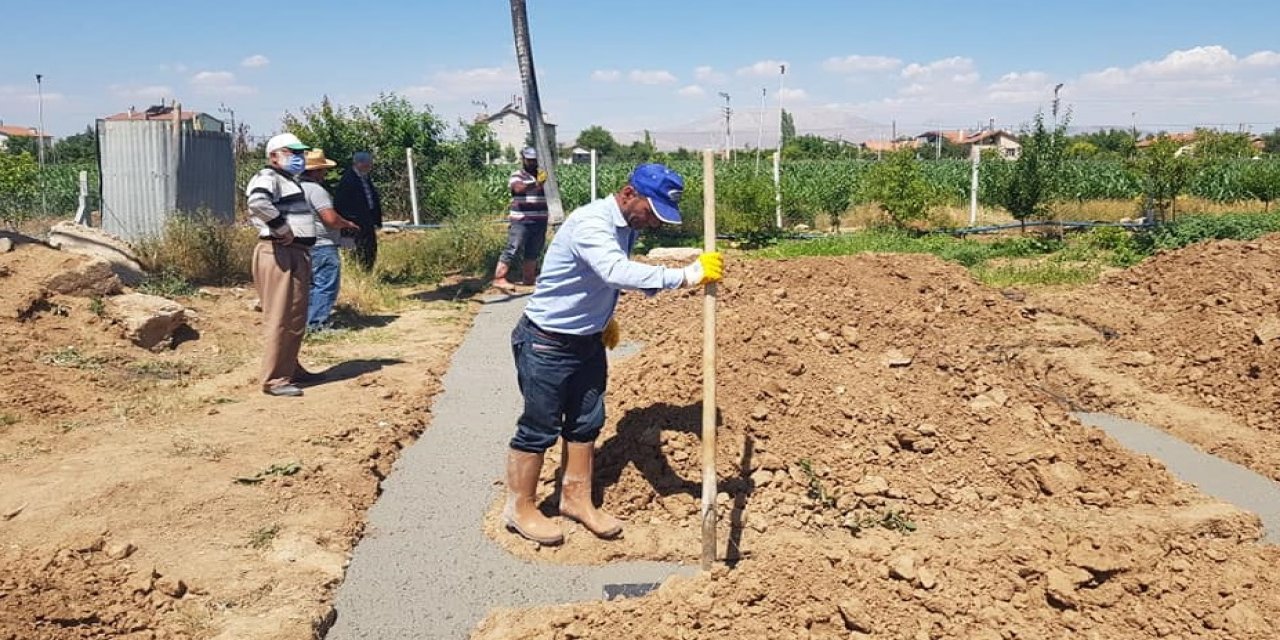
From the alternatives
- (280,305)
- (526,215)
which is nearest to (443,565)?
(280,305)

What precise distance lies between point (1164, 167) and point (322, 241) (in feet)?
44.6

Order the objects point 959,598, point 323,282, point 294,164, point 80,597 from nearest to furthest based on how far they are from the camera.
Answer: point 80,597 < point 959,598 < point 294,164 < point 323,282

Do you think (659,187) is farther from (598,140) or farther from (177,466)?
(598,140)

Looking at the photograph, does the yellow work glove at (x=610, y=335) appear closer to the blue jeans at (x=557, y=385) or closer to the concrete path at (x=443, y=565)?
the blue jeans at (x=557, y=385)

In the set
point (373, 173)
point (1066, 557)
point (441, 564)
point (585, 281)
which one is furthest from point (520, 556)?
point (373, 173)

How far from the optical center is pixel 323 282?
26.4 ft

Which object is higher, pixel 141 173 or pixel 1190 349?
pixel 141 173

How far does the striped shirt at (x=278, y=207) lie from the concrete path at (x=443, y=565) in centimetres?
173

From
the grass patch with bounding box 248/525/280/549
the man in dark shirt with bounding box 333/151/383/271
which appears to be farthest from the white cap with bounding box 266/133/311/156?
Result: the grass patch with bounding box 248/525/280/549

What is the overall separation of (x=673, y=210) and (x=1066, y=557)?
203 centimetres

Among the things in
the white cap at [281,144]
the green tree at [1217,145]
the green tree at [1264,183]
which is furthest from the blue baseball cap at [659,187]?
the green tree at [1264,183]

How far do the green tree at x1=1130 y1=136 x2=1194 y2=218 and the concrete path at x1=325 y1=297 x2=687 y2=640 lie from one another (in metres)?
13.7

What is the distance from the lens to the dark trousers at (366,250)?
32.6 ft

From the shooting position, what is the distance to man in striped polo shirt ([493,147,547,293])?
1052cm
